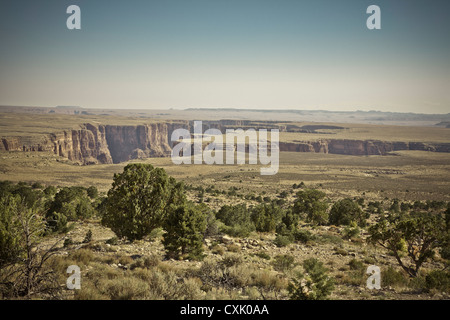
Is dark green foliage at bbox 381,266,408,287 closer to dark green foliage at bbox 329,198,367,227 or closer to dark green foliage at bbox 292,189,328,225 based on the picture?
dark green foliage at bbox 292,189,328,225

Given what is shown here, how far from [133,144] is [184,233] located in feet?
438

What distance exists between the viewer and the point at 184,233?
1220 centimetres

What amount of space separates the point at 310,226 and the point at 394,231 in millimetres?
11635

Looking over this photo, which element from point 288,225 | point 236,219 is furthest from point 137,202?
point 288,225

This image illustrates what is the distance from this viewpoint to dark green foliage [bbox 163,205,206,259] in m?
12.0

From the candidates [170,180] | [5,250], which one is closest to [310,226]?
[170,180]

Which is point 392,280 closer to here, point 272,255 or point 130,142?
point 272,255

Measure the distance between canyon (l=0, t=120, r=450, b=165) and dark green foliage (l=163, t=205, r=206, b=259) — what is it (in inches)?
→ 2996

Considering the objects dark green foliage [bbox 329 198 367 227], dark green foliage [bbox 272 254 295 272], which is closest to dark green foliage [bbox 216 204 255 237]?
dark green foliage [bbox 272 254 295 272]

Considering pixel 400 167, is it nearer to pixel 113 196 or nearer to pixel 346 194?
pixel 346 194

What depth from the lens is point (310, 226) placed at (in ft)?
79.0

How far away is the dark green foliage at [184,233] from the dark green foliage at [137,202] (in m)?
0.94
